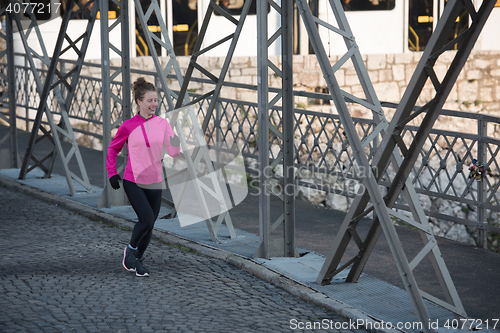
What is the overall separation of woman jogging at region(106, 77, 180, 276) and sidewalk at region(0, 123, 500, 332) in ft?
3.41

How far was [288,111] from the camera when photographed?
19.4 feet

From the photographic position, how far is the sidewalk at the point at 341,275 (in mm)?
4891

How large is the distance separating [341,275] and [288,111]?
156cm

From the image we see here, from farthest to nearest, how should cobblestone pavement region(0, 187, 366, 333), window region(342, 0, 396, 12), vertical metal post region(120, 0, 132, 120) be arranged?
window region(342, 0, 396, 12) < vertical metal post region(120, 0, 132, 120) < cobblestone pavement region(0, 187, 366, 333)

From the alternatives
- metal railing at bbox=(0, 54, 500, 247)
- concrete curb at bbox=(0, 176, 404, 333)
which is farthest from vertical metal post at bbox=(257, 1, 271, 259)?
metal railing at bbox=(0, 54, 500, 247)

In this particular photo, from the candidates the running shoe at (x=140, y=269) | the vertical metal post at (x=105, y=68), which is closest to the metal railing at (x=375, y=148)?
the vertical metal post at (x=105, y=68)

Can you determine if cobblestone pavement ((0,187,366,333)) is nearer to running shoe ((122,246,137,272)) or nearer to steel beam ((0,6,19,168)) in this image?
running shoe ((122,246,137,272))

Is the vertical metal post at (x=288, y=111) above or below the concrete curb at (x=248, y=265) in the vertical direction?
above

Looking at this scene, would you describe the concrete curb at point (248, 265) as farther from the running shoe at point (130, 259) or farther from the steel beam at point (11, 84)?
the steel beam at point (11, 84)

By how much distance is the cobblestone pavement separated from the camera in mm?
4621

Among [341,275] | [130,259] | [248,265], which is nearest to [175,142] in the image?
[130,259]

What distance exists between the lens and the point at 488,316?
15.4 ft

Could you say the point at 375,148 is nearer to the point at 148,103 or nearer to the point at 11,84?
the point at 148,103

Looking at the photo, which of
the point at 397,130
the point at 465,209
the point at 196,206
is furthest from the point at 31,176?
the point at 397,130
